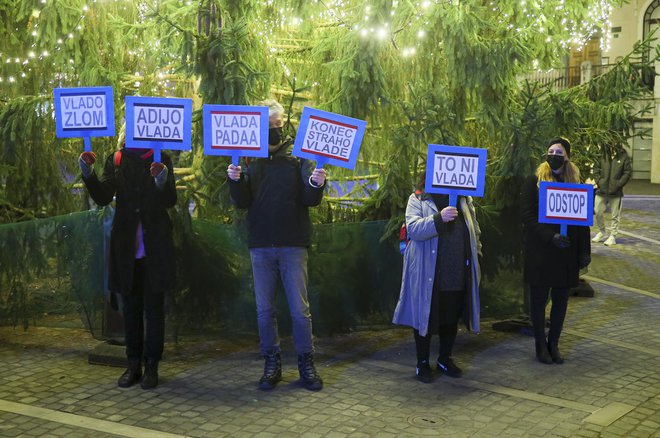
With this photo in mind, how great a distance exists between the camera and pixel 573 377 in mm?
6930

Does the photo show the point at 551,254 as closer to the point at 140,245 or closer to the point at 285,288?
the point at 285,288

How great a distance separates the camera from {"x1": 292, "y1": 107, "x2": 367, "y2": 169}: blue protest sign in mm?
6348

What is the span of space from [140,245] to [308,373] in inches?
62.1

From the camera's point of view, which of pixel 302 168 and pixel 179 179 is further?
pixel 179 179

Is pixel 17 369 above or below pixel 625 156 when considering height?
below

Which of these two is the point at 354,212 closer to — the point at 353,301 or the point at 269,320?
the point at 353,301

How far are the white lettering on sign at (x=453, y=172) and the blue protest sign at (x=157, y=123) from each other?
73.9 inches

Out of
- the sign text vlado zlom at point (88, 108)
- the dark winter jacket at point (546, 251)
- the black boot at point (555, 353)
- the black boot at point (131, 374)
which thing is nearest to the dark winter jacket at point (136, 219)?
the sign text vlado zlom at point (88, 108)

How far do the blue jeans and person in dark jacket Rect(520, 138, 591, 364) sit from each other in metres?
2.00

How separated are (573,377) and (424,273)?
1460 millimetres

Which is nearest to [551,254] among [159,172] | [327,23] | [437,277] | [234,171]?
[437,277]

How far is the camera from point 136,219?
6.53 meters

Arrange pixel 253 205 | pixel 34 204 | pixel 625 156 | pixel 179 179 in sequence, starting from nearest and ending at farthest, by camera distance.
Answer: pixel 253 205, pixel 179 179, pixel 34 204, pixel 625 156

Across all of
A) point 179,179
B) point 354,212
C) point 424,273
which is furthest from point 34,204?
point 424,273
